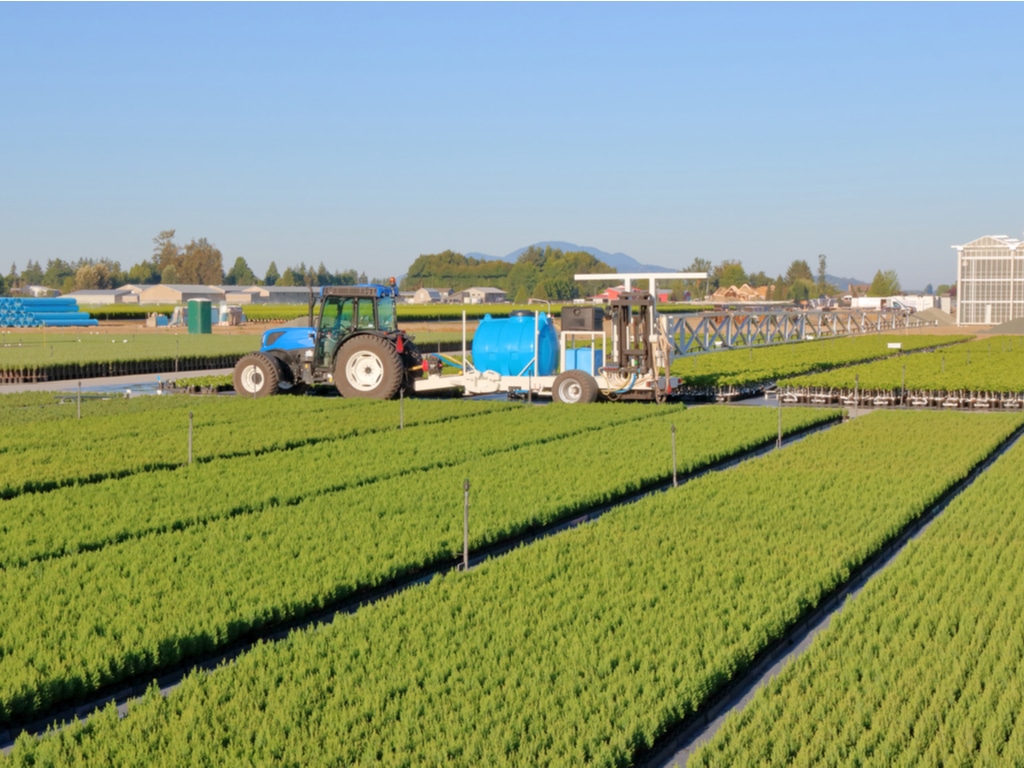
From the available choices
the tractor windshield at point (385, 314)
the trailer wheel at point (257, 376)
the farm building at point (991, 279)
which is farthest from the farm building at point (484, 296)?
the tractor windshield at point (385, 314)

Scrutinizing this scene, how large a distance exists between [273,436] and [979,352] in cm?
3598

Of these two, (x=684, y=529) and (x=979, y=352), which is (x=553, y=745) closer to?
(x=684, y=529)

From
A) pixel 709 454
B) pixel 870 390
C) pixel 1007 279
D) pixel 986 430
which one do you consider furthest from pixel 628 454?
pixel 1007 279

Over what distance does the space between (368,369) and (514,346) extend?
3813mm

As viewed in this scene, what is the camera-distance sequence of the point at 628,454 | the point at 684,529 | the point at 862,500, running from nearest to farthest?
the point at 684,529
the point at 862,500
the point at 628,454

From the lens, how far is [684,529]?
12852 millimetres

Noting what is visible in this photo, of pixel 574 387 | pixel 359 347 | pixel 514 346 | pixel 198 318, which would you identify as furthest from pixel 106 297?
pixel 574 387

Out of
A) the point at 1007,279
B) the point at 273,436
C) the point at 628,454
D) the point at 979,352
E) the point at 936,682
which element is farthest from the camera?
the point at 1007,279

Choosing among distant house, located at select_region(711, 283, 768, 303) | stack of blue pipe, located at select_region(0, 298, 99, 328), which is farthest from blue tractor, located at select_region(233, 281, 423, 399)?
distant house, located at select_region(711, 283, 768, 303)

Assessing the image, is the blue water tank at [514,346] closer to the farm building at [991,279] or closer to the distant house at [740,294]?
the farm building at [991,279]

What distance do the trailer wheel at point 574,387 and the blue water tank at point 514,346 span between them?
1146mm

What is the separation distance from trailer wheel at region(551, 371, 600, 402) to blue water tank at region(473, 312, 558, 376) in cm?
115

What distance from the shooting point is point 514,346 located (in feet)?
92.0

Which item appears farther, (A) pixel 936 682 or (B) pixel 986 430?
(B) pixel 986 430
